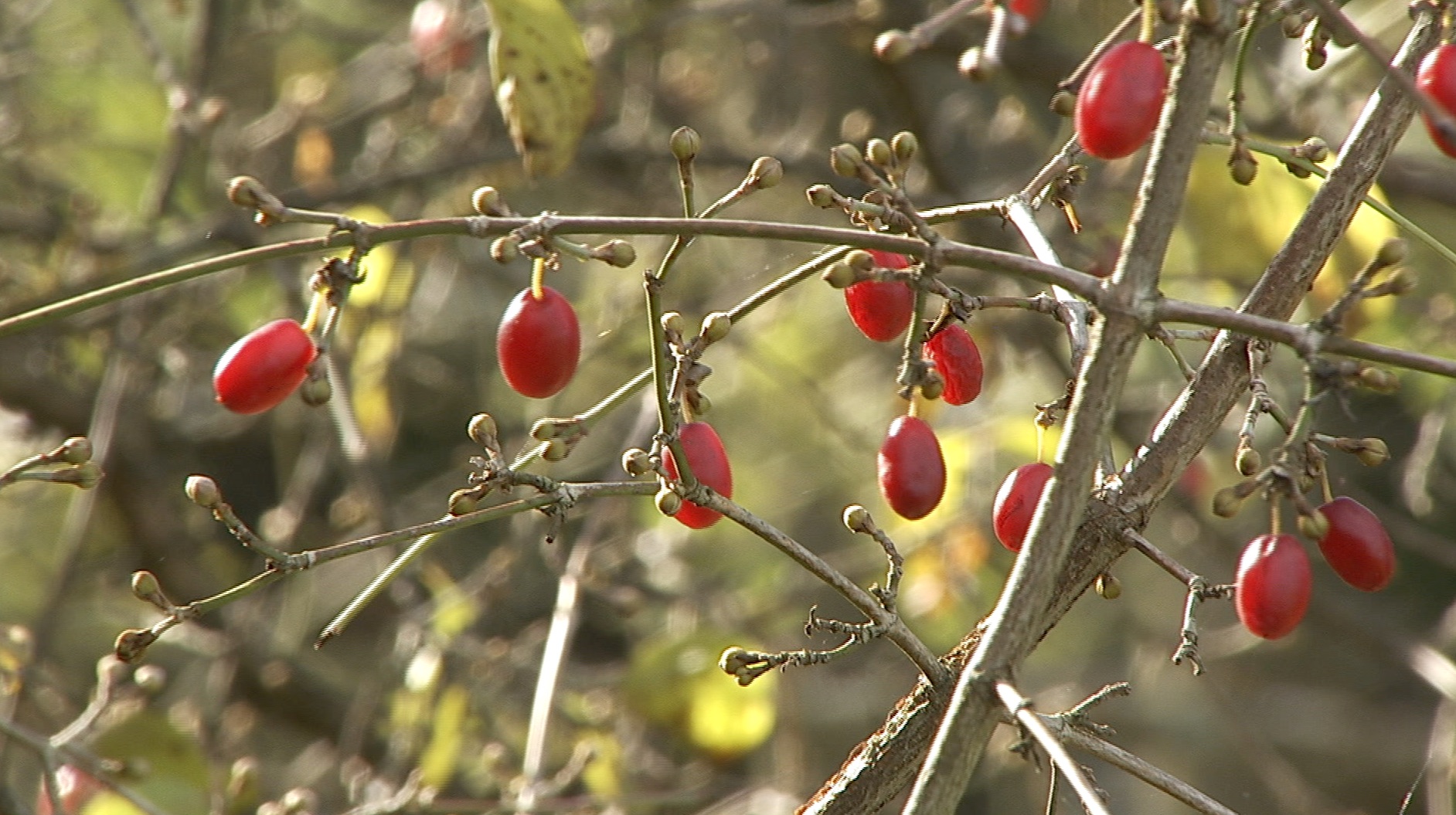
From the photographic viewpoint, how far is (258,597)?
4043 millimetres

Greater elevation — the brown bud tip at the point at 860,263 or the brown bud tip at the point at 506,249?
the brown bud tip at the point at 860,263

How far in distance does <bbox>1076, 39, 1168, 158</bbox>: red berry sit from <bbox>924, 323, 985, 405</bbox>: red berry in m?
0.34

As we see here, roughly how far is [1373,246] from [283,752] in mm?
3890

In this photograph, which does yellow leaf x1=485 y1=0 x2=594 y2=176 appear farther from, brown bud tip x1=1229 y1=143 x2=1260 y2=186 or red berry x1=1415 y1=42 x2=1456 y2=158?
red berry x1=1415 y1=42 x2=1456 y2=158

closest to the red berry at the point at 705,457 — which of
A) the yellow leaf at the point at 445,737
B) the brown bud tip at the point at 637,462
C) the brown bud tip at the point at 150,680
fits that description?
the brown bud tip at the point at 637,462

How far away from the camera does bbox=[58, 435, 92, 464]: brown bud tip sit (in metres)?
1.62

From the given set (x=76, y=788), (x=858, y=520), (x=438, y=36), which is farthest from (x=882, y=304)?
(x=438, y=36)

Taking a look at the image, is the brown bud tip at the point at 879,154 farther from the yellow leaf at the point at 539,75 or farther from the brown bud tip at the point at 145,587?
the brown bud tip at the point at 145,587

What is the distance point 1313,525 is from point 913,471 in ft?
1.24

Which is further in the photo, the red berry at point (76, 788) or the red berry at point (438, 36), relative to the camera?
the red berry at point (438, 36)

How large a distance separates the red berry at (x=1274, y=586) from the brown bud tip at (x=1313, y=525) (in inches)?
1.2

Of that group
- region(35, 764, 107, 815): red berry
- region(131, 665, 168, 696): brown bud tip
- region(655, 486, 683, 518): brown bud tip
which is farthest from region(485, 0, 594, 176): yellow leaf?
region(35, 764, 107, 815): red berry

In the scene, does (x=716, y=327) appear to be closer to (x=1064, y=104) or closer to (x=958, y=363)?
(x=958, y=363)

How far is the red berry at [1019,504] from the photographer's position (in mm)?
1470
